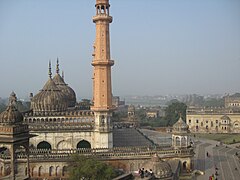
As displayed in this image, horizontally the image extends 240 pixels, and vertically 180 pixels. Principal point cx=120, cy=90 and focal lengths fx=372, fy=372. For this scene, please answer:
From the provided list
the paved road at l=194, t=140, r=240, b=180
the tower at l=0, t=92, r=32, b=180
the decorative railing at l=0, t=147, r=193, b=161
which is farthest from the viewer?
the paved road at l=194, t=140, r=240, b=180

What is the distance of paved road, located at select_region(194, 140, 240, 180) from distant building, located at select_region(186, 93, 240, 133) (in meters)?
13.9

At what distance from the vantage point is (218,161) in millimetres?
36188

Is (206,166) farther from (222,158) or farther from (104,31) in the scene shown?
(104,31)

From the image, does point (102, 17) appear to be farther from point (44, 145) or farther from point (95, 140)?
point (44, 145)

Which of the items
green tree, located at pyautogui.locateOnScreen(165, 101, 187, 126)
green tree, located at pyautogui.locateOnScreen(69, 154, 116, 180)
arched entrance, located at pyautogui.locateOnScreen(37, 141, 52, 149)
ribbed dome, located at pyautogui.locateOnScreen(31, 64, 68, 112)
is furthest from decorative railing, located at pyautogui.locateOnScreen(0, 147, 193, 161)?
green tree, located at pyautogui.locateOnScreen(165, 101, 187, 126)

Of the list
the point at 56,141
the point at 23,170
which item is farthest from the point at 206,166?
the point at 23,170

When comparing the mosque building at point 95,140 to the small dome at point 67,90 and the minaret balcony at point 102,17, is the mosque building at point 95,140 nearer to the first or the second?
the minaret balcony at point 102,17

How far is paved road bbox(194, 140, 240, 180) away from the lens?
30.4 meters

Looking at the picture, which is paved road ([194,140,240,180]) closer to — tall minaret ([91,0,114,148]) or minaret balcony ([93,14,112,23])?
tall minaret ([91,0,114,148])

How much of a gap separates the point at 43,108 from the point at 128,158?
39.7 ft

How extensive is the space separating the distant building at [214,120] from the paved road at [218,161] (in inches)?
547

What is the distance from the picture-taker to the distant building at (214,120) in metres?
60.5

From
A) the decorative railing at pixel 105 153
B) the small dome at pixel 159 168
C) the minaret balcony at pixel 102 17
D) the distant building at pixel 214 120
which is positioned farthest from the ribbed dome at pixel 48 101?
the distant building at pixel 214 120

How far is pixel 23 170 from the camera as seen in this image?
27500 mm
